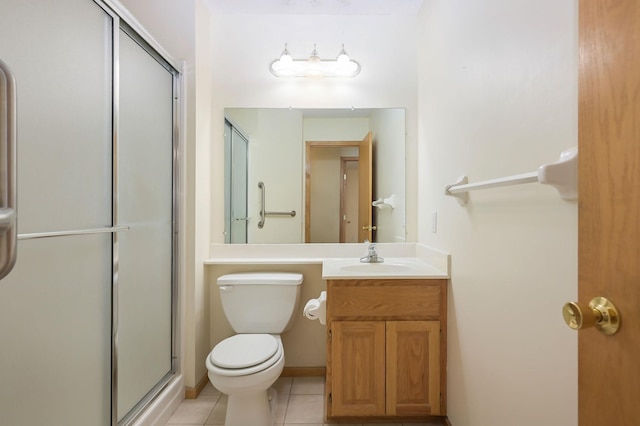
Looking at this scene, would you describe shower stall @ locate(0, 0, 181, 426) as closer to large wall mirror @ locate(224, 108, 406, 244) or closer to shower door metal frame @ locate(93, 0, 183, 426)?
shower door metal frame @ locate(93, 0, 183, 426)

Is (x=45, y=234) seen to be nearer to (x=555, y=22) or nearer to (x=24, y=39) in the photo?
(x=24, y=39)

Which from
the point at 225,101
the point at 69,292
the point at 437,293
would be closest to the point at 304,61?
the point at 225,101

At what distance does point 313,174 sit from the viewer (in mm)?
2201

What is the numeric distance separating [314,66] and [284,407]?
7.05 ft

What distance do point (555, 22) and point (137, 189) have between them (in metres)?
1.71

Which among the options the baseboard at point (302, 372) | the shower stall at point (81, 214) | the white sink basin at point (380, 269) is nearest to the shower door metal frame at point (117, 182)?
the shower stall at point (81, 214)

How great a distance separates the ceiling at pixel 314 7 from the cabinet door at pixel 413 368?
1.98 meters

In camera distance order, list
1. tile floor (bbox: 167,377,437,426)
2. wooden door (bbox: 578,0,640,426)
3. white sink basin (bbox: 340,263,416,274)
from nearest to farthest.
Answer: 1. wooden door (bbox: 578,0,640,426)
2. tile floor (bbox: 167,377,437,426)
3. white sink basin (bbox: 340,263,416,274)

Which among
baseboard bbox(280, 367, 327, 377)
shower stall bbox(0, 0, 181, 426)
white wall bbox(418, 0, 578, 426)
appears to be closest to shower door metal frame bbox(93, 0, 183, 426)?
shower stall bbox(0, 0, 181, 426)

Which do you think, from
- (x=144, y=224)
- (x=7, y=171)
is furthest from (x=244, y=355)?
(x=7, y=171)

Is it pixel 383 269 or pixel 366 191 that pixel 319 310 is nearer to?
pixel 383 269

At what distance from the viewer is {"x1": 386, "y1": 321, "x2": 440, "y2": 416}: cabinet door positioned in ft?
4.98

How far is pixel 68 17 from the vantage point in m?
1.06

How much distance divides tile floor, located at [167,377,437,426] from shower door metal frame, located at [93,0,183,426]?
0.21 meters
